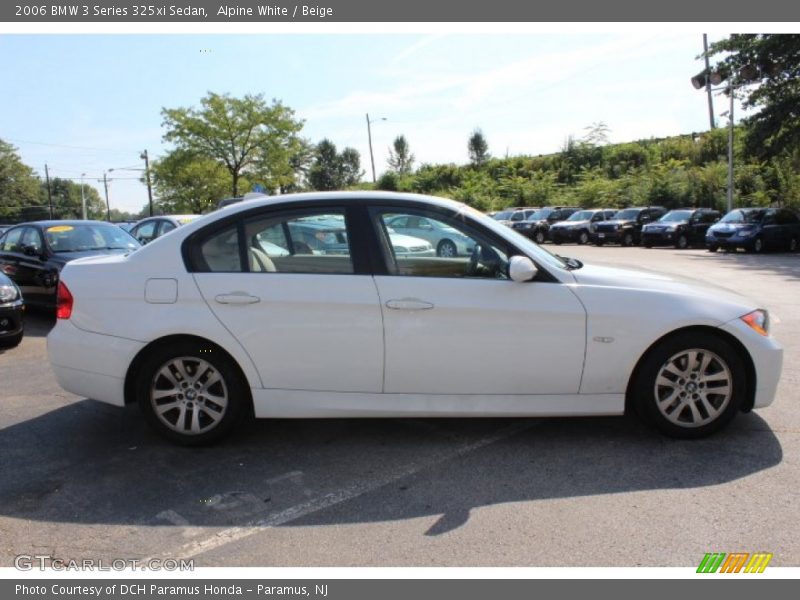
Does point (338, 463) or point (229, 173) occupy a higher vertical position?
point (229, 173)

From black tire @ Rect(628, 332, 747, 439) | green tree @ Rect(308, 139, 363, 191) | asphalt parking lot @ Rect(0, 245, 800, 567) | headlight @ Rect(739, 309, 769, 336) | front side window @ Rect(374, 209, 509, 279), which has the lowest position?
asphalt parking lot @ Rect(0, 245, 800, 567)

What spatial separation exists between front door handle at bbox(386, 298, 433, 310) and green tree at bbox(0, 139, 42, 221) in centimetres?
9391

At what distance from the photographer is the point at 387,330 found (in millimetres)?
3941

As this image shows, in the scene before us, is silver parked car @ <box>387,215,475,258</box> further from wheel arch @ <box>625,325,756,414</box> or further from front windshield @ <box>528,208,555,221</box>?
front windshield @ <box>528,208,555,221</box>

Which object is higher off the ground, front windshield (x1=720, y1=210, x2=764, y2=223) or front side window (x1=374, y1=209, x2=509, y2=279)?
front windshield (x1=720, y1=210, x2=764, y2=223)

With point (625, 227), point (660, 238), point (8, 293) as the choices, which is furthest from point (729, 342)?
point (625, 227)

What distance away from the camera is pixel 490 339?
3.93m

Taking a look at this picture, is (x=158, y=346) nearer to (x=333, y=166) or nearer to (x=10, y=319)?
(x=10, y=319)

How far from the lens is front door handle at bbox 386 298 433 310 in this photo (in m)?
3.92

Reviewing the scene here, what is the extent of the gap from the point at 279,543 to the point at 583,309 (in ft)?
7.35

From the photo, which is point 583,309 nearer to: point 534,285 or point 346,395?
point 534,285

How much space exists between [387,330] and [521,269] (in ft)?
2.98

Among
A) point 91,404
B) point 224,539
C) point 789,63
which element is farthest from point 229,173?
point 224,539

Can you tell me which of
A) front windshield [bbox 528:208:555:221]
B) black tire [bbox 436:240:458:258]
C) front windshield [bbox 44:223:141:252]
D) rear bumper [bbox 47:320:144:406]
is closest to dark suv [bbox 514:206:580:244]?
front windshield [bbox 528:208:555:221]
